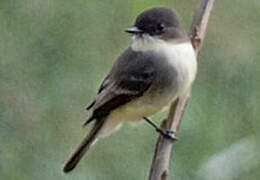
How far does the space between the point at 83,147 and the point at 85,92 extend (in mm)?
858

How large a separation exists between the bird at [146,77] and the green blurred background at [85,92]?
24 centimetres

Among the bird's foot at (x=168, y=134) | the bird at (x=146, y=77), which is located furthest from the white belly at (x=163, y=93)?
the bird's foot at (x=168, y=134)

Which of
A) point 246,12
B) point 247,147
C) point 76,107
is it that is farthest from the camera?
point 246,12

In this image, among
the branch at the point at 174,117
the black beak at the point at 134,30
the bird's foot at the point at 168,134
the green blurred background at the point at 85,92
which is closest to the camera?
the branch at the point at 174,117

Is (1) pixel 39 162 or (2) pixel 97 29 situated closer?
(1) pixel 39 162

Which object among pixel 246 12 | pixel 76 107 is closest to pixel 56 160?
pixel 76 107

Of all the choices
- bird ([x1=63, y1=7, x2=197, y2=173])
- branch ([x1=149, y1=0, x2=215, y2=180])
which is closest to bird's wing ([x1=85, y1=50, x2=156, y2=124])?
bird ([x1=63, y1=7, x2=197, y2=173])

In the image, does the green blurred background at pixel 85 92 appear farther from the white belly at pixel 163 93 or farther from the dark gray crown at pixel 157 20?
the dark gray crown at pixel 157 20

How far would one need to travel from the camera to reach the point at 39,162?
207 inches

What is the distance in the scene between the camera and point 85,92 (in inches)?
229

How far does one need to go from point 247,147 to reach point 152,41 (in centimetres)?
97

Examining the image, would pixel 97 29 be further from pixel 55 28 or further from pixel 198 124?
pixel 198 124

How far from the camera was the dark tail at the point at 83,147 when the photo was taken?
16.0 feet

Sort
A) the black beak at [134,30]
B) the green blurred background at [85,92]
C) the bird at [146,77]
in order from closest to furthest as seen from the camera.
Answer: the black beak at [134,30], the bird at [146,77], the green blurred background at [85,92]
